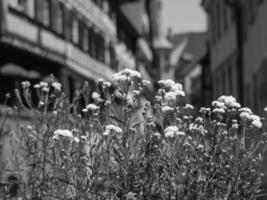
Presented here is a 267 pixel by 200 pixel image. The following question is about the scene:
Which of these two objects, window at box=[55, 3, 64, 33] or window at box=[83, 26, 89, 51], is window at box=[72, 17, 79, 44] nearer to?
window at box=[83, 26, 89, 51]

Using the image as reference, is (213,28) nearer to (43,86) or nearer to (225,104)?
(43,86)

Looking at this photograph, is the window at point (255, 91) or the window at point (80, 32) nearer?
the window at point (255, 91)

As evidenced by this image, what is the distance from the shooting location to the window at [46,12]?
79.6ft

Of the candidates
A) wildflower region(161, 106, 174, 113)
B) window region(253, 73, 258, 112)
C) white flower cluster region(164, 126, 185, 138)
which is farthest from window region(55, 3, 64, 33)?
white flower cluster region(164, 126, 185, 138)

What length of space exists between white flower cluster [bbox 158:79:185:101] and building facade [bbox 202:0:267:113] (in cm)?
1142

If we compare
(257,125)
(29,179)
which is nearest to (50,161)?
(29,179)

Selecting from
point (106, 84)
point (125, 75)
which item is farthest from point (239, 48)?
point (125, 75)

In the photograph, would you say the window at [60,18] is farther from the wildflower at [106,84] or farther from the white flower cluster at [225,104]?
the white flower cluster at [225,104]

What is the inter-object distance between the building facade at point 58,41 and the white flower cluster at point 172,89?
14.6m

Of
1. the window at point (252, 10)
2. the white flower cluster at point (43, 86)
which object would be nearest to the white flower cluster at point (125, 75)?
the white flower cluster at point (43, 86)

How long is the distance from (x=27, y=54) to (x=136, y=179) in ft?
60.1

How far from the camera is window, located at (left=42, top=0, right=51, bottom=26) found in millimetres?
24267

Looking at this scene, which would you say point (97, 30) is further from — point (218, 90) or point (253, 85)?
point (253, 85)

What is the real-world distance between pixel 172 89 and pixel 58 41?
67.3 feet
